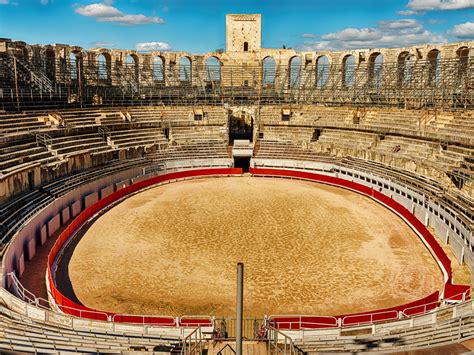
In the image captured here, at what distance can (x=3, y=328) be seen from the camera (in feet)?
34.3

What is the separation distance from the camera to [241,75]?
52.0m

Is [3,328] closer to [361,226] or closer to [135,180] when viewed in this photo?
[361,226]

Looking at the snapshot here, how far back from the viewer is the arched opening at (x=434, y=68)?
3903 cm

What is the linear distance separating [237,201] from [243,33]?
3061 centimetres

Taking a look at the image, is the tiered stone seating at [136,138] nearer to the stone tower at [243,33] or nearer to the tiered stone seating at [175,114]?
the tiered stone seating at [175,114]

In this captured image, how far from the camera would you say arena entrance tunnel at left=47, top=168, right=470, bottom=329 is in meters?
12.5

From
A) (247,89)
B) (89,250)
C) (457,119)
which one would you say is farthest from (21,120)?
(457,119)

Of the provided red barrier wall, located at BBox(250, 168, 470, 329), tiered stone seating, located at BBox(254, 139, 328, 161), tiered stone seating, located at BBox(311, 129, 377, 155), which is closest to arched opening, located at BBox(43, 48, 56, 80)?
tiered stone seating, located at BBox(254, 139, 328, 161)

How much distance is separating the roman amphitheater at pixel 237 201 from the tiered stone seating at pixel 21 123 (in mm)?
129

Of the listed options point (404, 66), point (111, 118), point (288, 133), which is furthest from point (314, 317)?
point (404, 66)

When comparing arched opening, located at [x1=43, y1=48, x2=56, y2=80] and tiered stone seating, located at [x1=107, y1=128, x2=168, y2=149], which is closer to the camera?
tiered stone seating, located at [x1=107, y1=128, x2=168, y2=149]

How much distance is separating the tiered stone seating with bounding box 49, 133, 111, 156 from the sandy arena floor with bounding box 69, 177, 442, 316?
5.90 metres

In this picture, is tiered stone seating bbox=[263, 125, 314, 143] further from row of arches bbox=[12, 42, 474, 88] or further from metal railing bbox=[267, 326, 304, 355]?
metal railing bbox=[267, 326, 304, 355]

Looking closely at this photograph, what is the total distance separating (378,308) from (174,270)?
808 cm
